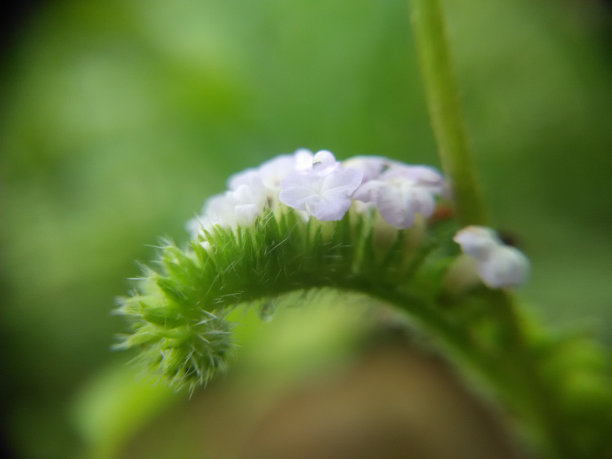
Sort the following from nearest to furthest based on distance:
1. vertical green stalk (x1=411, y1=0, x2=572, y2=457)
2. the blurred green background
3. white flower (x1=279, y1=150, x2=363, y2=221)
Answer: white flower (x1=279, y1=150, x2=363, y2=221)
vertical green stalk (x1=411, y1=0, x2=572, y2=457)
the blurred green background

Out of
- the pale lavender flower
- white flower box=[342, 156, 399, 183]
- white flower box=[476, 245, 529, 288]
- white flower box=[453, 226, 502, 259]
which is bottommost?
white flower box=[476, 245, 529, 288]

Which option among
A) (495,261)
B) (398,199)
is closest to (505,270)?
(495,261)

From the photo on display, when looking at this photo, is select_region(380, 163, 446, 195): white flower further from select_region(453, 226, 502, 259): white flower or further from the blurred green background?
the blurred green background

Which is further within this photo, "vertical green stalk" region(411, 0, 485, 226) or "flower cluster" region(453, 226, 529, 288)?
"vertical green stalk" region(411, 0, 485, 226)

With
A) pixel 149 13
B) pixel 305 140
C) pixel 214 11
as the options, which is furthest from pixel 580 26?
pixel 149 13

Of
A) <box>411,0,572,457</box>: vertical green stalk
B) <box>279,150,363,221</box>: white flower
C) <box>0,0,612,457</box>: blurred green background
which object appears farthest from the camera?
<box>0,0,612,457</box>: blurred green background

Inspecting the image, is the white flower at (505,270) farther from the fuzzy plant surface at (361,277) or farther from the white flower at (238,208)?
the white flower at (238,208)

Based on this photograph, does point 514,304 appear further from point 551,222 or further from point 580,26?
point 580,26

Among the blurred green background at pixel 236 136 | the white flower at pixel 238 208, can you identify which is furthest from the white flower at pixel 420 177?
the blurred green background at pixel 236 136

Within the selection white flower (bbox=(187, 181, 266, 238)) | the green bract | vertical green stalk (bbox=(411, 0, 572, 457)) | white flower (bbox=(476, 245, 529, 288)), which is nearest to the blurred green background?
the green bract
